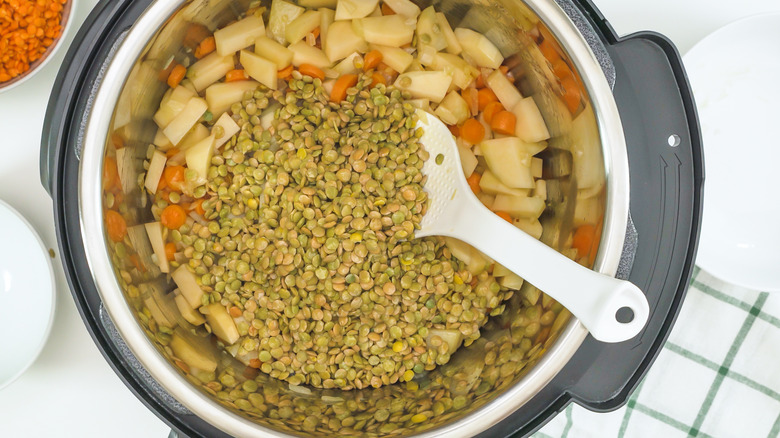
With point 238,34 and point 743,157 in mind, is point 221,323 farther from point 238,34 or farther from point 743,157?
point 743,157

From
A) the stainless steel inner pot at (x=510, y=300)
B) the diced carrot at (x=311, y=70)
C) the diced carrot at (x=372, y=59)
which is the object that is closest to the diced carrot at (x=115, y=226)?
the stainless steel inner pot at (x=510, y=300)

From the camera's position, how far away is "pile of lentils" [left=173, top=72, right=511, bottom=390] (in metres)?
1.28

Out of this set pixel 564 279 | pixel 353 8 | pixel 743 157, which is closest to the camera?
pixel 564 279

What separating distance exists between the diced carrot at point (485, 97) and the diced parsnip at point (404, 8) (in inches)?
8.4

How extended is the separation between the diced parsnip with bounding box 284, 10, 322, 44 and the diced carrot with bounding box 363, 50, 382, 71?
124 millimetres

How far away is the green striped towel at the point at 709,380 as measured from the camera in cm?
146

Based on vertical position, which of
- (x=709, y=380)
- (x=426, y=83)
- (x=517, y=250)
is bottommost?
(x=709, y=380)

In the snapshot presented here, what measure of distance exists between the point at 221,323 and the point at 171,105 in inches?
17.8

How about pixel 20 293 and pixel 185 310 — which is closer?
pixel 185 310

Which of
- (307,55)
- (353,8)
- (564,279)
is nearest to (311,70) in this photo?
(307,55)

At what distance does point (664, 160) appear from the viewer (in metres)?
1.12

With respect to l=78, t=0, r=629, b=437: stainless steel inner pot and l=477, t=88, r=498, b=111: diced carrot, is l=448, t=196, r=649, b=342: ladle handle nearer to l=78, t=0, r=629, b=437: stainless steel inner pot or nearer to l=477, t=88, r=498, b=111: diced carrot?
l=78, t=0, r=629, b=437: stainless steel inner pot

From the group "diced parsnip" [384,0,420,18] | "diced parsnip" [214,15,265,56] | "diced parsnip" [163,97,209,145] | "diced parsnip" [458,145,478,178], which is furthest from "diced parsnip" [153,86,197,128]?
"diced parsnip" [458,145,478,178]

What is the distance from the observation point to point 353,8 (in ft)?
4.14
